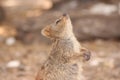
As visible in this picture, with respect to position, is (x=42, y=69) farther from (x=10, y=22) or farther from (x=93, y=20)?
(x=10, y=22)

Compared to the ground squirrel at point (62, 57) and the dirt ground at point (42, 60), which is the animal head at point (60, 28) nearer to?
the ground squirrel at point (62, 57)

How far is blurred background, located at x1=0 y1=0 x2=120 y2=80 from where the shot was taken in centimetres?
A: 627

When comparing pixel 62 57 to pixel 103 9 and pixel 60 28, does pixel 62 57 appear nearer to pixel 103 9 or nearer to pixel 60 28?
pixel 60 28

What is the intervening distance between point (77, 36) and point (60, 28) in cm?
406

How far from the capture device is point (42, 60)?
681cm

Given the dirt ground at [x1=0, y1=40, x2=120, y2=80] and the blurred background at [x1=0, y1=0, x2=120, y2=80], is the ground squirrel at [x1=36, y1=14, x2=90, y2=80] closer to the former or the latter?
the dirt ground at [x1=0, y1=40, x2=120, y2=80]

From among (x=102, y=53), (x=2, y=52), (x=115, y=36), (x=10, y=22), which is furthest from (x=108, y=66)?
(x=10, y=22)

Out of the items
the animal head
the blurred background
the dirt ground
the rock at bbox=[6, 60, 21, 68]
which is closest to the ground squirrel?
the animal head

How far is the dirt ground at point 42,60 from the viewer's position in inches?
238

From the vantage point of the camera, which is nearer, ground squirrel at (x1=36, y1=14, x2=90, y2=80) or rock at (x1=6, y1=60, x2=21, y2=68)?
ground squirrel at (x1=36, y1=14, x2=90, y2=80)

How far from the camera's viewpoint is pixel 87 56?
12.7 feet

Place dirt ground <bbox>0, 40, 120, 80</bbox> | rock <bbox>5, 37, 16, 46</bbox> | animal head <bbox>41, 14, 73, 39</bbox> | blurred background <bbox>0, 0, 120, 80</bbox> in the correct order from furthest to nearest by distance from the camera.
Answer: rock <bbox>5, 37, 16, 46</bbox>, blurred background <bbox>0, 0, 120, 80</bbox>, dirt ground <bbox>0, 40, 120, 80</bbox>, animal head <bbox>41, 14, 73, 39</bbox>

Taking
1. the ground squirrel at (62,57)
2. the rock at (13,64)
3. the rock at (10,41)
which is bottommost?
the ground squirrel at (62,57)

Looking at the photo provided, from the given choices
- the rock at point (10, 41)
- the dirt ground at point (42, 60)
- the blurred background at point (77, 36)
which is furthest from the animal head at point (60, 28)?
the rock at point (10, 41)
